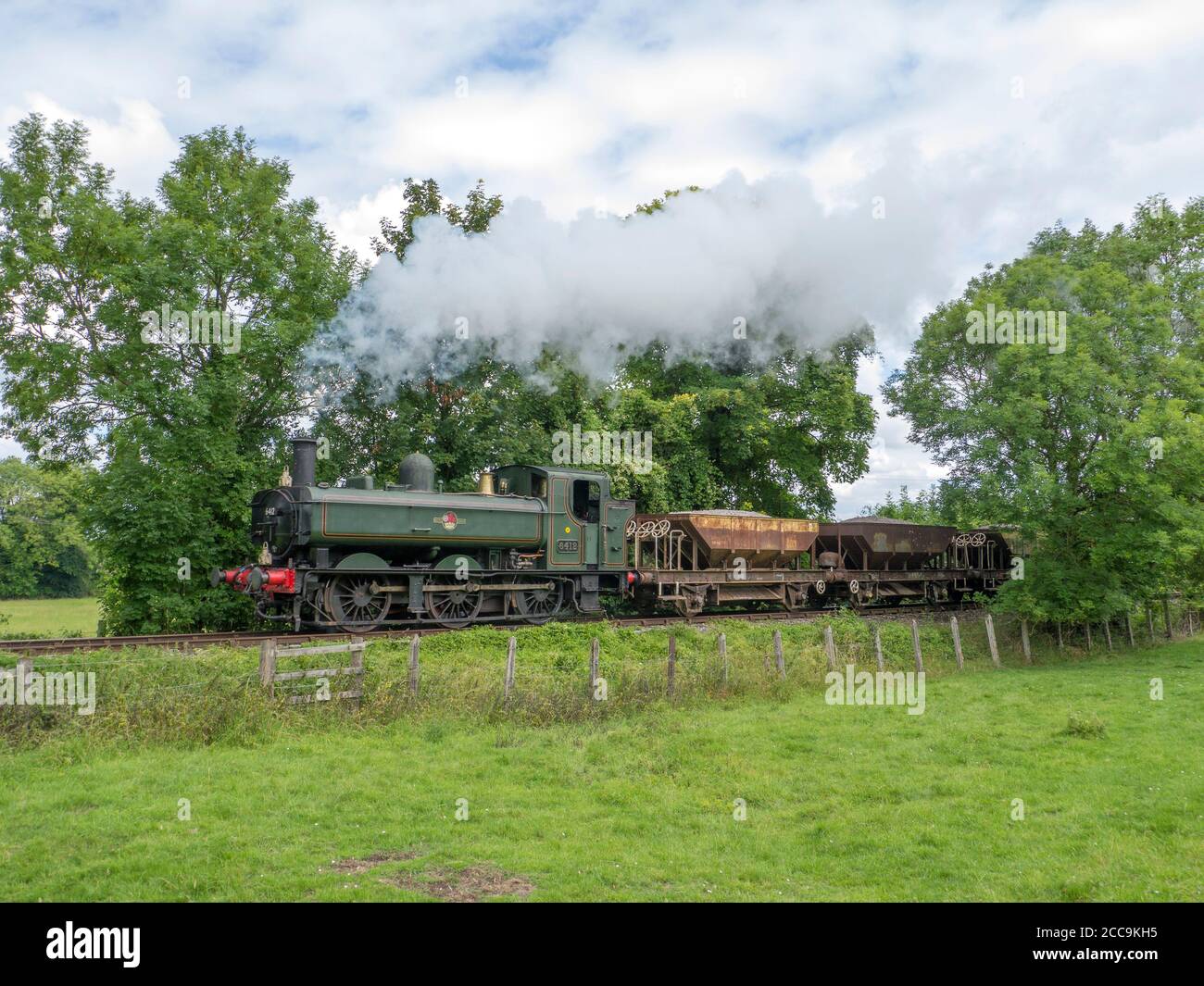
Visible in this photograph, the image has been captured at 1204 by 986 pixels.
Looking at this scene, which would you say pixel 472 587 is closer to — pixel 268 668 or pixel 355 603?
pixel 355 603

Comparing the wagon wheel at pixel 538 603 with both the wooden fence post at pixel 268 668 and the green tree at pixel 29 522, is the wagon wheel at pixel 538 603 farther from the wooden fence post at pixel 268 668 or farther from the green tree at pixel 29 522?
the green tree at pixel 29 522

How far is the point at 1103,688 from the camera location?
1606 cm

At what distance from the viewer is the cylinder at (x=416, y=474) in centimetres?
1830

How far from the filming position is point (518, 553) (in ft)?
63.2

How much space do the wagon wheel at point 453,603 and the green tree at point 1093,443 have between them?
1228cm

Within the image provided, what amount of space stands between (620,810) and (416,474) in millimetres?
10955

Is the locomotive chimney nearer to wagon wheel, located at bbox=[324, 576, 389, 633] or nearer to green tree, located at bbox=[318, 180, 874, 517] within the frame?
wagon wheel, located at bbox=[324, 576, 389, 633]

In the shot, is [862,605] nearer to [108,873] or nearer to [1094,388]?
[1094,388]

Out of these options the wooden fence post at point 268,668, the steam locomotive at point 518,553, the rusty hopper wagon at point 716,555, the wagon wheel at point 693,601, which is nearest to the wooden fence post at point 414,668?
the wooden fence post at point 268,668

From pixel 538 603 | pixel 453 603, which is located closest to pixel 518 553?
pixel 538 603

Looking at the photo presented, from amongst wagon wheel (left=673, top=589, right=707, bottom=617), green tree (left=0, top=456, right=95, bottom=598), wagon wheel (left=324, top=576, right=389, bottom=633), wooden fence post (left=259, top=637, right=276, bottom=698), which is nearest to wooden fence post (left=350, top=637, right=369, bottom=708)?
wooden fence post (left=259, top=637, right=276, bottom=698)

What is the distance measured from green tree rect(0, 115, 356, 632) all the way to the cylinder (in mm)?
3953

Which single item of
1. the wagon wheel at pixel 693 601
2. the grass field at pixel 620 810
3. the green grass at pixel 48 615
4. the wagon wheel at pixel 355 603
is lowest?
the green grass at pixel 48 615
